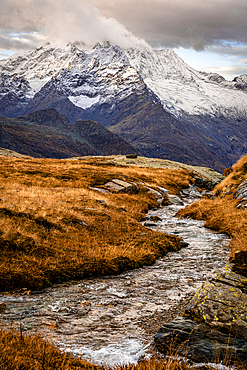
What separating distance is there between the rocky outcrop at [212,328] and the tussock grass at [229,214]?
4661 millimetres

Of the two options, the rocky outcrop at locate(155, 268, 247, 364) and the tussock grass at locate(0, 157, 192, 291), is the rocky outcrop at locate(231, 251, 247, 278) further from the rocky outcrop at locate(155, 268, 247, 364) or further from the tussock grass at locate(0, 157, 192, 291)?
the tussock grass at locate(0, 157, 192, 291)

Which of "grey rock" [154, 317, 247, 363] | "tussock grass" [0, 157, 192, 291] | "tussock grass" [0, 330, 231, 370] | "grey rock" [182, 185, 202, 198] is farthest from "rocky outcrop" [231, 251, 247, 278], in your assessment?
"grey rock" [182, 185, 202, 198]

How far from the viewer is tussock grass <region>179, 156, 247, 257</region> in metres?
14.4

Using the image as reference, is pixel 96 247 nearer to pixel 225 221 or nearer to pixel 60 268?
pixel 60 268

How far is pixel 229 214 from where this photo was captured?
759 inches

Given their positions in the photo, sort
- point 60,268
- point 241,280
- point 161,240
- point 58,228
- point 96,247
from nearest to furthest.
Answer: point 241,280 → point 60,268 → point 96,247 → point 58,228 → point 161,240

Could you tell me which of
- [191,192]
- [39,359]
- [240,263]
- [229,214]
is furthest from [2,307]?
[191,192]

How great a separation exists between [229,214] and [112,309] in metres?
13.7

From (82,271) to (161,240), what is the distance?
5.98 meters

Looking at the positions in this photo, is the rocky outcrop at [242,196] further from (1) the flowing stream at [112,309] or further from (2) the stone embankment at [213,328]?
(2) the stone embankment at [213,328]

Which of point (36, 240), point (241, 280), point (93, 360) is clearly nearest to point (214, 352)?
point (93, 360)

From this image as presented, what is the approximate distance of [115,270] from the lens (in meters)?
11.1

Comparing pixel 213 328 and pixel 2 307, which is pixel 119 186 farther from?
pixel 213 328

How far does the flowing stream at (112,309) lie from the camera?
6.17 meters
